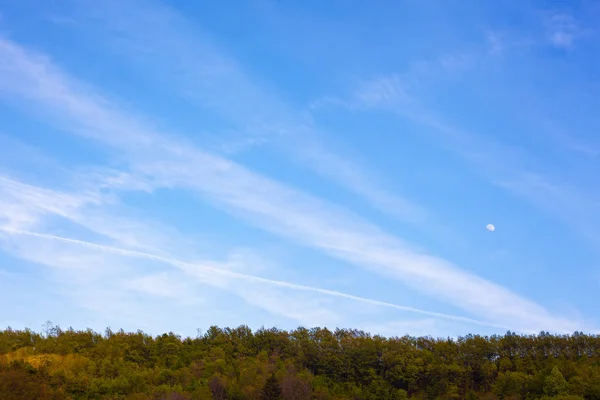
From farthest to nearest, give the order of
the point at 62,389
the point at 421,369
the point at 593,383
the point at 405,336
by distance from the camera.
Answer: the point at 405,336 < the point at 421,369 < the point at 62,389 < the point at 593,383

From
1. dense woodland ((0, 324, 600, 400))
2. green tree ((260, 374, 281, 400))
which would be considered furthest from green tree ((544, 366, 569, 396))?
green tree ((260, 374, 281, 400))

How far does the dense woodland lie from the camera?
81.6 metres

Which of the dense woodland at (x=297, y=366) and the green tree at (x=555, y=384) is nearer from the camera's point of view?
the green tree at (x=555, y=384)

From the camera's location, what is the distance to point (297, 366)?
98.1 metres

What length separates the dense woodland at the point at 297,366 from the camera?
3214 inches

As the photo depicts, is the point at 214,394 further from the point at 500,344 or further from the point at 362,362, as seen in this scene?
the point at 500,344

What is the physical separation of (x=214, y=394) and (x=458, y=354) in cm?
3901

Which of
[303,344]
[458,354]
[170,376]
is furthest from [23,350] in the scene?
[458,354]

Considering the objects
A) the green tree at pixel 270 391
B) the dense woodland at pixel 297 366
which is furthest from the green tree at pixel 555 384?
the green tree at pixel 270 391

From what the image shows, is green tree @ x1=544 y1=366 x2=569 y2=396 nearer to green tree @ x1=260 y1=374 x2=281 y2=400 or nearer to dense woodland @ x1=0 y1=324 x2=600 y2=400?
dense woodland @ x1=0 y1=324 x2=600 y2=400

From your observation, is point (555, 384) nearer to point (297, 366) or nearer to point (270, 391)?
point (270, 391)

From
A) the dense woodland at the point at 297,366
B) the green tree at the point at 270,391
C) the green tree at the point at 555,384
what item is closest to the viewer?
the green tree at the point at 555,384

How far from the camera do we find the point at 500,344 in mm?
95312

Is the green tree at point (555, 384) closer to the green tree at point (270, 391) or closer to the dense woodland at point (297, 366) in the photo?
the dense woodland at point (297, 366)
